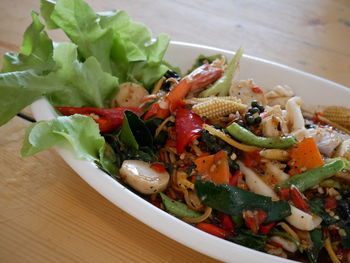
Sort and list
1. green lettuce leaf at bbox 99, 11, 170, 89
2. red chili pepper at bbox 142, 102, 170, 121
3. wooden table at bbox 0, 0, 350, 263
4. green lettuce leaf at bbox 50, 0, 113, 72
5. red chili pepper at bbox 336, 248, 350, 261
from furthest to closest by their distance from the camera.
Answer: green lettuce leaf at bbox 99, 11, 170, 89
green lettuce leaf at bbox 50, 0, 113, 72
red chili pepper at bbox 142, 102, 170, 121
red chili pepper at bbox 336, 248, 350, 261
wooden table at bbox 0, 0, 350, 263

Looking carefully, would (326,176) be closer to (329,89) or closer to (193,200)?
(193,200)

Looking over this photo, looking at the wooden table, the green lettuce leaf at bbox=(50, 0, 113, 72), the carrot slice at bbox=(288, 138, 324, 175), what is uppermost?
the green lettuce leaf at bbox=(50, 0, 113, 72)

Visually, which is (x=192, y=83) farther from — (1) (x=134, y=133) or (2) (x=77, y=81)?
(2) (x=77, y=81)

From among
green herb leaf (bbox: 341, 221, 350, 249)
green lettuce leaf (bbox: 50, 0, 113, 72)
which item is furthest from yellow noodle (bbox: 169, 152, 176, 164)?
green herb leaf (bbox: 341, 221, 350, 249)

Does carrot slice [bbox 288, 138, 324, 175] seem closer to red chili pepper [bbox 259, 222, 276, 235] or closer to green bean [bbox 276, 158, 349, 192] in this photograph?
green bean [bbox 276, 158, 349, 192]

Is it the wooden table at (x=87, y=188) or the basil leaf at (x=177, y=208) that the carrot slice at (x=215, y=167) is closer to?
the basil leaf at (x=177, y=208)

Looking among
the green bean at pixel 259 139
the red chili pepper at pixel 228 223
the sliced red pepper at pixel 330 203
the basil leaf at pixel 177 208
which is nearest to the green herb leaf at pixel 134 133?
the basil leaf at pixel 177 208
